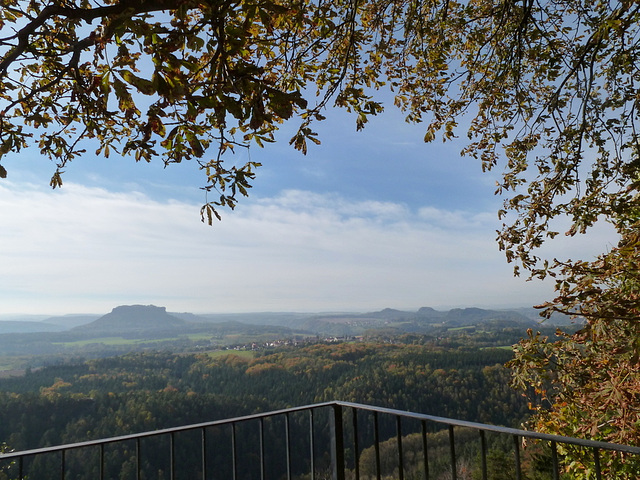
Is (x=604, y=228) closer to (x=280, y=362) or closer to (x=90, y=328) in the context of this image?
(x=280, y=362)

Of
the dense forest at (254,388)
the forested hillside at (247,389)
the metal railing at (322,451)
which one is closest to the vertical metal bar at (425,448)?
the metal railing at (322,451)

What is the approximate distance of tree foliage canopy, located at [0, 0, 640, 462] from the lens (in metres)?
2.10

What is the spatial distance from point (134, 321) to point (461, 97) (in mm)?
92972

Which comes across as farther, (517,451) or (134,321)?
(134,321)

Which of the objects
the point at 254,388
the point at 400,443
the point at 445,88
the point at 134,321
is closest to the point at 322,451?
the point at 254,388

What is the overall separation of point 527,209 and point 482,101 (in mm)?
1073

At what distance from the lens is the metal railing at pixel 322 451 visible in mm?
1644

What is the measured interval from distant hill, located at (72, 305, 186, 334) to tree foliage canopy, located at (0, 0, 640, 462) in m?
81.8

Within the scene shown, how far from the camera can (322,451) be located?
2175 cm

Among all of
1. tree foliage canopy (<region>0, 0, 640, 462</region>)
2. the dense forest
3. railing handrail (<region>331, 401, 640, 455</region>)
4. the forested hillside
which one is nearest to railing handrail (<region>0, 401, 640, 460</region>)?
railing handrail (<region>331, 401, 640, 455</region>)

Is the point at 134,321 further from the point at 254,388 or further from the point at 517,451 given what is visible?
the point at 517,451

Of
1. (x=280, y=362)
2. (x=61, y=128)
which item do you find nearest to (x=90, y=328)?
(x=280, y=362)

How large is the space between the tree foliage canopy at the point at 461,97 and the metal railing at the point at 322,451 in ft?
2.70

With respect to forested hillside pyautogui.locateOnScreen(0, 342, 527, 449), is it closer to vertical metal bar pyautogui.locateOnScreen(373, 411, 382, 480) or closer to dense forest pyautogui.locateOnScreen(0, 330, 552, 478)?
dense forest pyautogui.locateOnScreen(0, 330, 552, 478)
